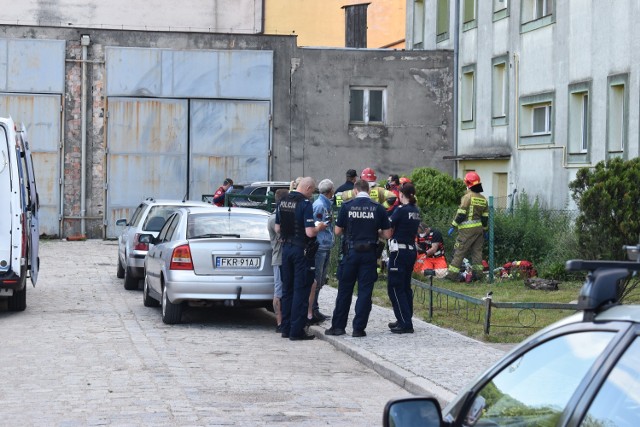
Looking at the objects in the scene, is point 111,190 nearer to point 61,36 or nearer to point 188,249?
point 61,36

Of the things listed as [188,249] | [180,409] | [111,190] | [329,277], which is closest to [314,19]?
[111,190]

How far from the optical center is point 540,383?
3463 millimetres

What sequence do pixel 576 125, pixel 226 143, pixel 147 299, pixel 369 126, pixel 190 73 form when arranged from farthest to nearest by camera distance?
1. pixel 369 126
2. pixel 226 143
3. pixel 190 73
4. pixel 576 125
5. pixel 147 299

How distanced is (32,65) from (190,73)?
436 cm

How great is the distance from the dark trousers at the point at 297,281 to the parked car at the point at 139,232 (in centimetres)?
561

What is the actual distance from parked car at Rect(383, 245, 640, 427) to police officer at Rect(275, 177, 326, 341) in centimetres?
953

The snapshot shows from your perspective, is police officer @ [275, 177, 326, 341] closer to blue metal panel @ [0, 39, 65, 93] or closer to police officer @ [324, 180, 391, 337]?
police officer @ [324, 180, 391, 337]

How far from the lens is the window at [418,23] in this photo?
3642 cm

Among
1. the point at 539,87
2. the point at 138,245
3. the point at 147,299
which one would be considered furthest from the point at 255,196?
the point at 147,299

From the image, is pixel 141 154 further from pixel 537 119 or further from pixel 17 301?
pixel 17 301

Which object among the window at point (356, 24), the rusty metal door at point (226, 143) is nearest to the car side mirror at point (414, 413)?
the rusty metal door at point (226, 143)

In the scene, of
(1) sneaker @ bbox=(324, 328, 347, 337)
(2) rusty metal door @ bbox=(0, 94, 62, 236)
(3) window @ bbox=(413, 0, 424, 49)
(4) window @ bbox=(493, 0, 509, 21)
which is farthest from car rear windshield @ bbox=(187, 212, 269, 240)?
(3) window @ bbox=(413, 0, 424, 49)

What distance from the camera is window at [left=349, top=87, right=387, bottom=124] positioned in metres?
34.0

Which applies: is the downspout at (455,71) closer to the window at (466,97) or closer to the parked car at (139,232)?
the window at (466,97)
